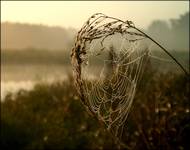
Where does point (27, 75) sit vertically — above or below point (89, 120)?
below

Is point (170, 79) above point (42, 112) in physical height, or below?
above

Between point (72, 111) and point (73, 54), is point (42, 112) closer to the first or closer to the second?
point (72, 111)

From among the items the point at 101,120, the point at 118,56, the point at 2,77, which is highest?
the point at 118,56

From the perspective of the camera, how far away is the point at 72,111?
26.5 feet

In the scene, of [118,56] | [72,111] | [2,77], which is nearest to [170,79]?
[72,111]

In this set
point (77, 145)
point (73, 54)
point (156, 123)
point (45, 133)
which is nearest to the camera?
point (73, 54)

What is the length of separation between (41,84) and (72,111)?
267cm

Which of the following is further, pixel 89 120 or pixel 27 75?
pixel 27 75

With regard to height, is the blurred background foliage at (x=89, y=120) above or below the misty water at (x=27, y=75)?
above

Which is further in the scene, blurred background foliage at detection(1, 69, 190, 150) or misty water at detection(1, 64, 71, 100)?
misty water at detection(1, 64, 71, 100)

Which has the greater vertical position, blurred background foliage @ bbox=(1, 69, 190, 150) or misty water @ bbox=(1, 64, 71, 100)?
blurred background foliage @ bbox=(1, 69, 190, 150)

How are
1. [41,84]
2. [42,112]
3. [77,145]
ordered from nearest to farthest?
[77,145], [42,112], [41,84]

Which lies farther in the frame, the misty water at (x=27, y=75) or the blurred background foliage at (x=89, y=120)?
the misty water at (x=27, y=75)

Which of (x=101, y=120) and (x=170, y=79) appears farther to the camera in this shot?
(x=170, y=79)
